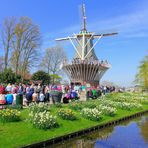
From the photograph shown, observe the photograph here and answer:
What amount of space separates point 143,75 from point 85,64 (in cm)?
1309

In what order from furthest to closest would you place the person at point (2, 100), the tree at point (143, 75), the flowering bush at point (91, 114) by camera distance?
the tree at point (143, 75) → the flowering bush at point (91, 114) → the person at point (2, 100)

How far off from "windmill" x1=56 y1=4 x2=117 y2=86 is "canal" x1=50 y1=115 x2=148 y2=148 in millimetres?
50806

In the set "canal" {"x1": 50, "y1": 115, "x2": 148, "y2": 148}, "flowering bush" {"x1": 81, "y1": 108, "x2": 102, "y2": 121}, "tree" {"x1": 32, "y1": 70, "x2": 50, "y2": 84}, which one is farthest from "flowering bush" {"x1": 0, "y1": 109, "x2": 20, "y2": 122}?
"tree" {"x1": 32, "y1": 70, "x2": 50, "y2": 84}

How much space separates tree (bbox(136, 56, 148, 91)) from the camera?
6446 cm

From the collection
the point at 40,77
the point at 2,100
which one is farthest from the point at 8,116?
the point at 40,77

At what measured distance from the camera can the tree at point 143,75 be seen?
64.5 metres

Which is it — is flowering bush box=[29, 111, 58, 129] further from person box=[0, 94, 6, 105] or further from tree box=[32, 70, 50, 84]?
tree box=[32, 70, 50, 84]

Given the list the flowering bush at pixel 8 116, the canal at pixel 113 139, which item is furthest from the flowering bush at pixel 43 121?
the canal at pixel 113 139

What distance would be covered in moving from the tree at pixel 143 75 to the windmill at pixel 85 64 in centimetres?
974

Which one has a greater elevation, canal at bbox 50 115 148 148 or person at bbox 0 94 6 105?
person at bbox 0 94 6 105

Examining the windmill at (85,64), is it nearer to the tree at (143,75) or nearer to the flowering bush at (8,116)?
the tree at (143,75)

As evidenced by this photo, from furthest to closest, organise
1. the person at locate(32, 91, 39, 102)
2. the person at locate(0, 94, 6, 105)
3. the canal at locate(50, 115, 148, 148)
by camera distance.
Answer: the person at locate(32, 91, 39, 102)
the person at locate(0, 94, 6, 105)
the canal at locate(50, 115, 148, 148)

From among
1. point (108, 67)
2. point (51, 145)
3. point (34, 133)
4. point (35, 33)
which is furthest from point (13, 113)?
point (108, 67)

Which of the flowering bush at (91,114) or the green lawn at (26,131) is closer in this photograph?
the green lawn at (26,131)
